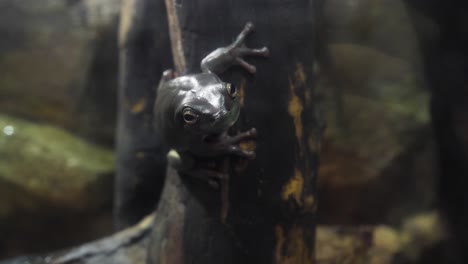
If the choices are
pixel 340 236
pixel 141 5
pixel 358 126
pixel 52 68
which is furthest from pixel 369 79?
pixel 52 68

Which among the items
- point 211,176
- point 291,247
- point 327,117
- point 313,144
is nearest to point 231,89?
point 211,176

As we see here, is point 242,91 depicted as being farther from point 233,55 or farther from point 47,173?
point 47,173

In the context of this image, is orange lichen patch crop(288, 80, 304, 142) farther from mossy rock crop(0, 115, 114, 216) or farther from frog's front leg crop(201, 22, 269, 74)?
mossy rock crop(0, 115, 114, 216)

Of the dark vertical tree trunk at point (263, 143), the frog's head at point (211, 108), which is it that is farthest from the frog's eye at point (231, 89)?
the dark vertical tree trunk at point (263, 143)

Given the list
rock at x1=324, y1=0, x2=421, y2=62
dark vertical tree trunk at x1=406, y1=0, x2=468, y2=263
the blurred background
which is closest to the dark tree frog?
the blurred background

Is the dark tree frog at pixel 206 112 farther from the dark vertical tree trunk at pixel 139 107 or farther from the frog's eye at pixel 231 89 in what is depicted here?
the dark vertical tree trunk at pixel 139 107

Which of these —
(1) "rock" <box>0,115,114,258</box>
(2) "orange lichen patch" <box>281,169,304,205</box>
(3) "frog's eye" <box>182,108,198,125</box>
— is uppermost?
(3) "frog's eye" <box>182,108,198,125</box>

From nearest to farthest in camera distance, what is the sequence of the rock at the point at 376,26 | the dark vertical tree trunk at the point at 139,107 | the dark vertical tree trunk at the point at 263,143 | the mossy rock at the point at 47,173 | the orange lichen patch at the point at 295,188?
1. the dark vertical tree trunk at the point at 263,143
2. the orange lichen patch at the point at 295,188
3. the dark vertical tree trunk at the point at 139,107
4. the rock at the point at 376,26
5. the mossy rock at the point at 47,173
